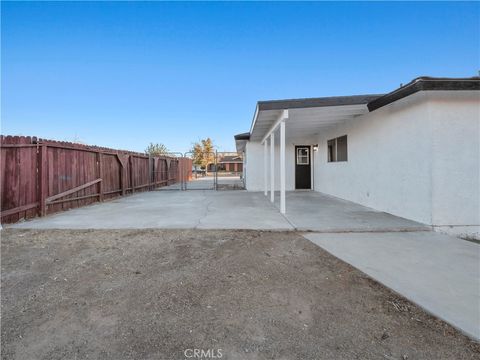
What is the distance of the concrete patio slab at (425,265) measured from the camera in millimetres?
2068

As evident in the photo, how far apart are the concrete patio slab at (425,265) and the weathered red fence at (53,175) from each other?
6.40 m

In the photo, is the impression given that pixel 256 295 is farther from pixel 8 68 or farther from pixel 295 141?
pixel 8 68

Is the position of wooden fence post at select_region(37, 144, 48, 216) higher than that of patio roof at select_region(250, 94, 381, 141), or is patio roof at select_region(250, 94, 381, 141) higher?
patio roof at select_region(250, 94, 381, 141)

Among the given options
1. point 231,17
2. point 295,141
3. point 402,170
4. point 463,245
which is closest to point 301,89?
point 295,141

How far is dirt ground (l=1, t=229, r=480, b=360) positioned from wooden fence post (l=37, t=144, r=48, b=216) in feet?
10.0

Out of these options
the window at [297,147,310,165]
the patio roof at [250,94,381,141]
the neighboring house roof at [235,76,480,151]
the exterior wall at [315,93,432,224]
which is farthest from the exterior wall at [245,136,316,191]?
the neighboring house roof at [235,76,480,151]

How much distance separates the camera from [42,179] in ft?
19.8

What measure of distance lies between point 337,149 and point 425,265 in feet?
21.4

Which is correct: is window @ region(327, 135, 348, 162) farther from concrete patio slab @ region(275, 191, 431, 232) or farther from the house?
concrete patio slab @ region(275, 191, 431, 232)

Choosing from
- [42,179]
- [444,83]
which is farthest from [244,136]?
[444,83]

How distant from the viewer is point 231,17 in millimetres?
9867

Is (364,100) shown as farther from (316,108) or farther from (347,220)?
(347,220)

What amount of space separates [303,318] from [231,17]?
11.1 metres

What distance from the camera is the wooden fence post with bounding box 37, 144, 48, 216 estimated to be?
602 cm
